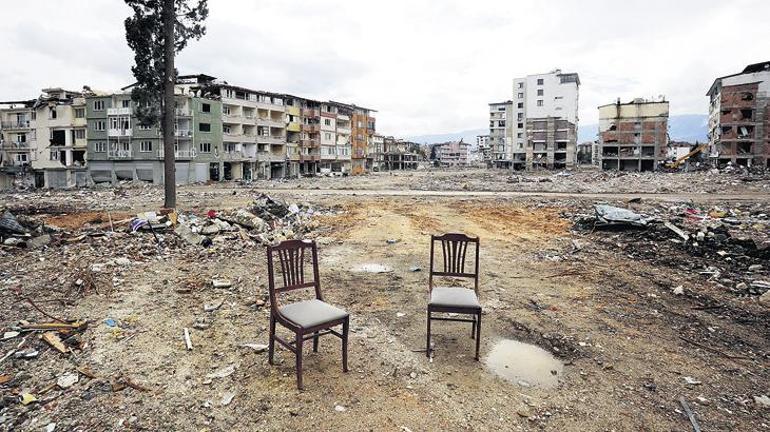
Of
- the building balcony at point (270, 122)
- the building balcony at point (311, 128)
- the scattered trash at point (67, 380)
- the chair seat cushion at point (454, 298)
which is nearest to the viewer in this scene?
the scattered trash at point (67, 380)

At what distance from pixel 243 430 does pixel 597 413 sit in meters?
3.11

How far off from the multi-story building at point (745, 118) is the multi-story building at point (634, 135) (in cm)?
719

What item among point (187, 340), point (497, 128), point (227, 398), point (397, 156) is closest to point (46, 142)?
point (187, 340)

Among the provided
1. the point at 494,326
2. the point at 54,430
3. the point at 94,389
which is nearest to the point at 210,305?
the point at 94,389

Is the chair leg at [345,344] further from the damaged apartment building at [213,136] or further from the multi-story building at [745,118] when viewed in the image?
the multi-story building at [745,118]

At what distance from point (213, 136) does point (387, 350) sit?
55.3 meters

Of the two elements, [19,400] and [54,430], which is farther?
[19,400]

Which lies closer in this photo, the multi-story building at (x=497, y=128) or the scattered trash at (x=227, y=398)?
the scattered trash at (x=227, y=398)

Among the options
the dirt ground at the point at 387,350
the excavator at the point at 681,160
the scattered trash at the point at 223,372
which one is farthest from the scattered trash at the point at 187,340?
the excavator at the point at 681,160

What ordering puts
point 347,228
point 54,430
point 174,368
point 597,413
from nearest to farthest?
point 54,430 → point 597,413 → point 174,368 → point 347,228

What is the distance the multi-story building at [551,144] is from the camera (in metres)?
81.9

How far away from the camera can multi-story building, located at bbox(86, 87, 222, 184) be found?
5138 centimetres

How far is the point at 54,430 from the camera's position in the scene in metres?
3.76

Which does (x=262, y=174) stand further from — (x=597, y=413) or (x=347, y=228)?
(x=597, y=413)
